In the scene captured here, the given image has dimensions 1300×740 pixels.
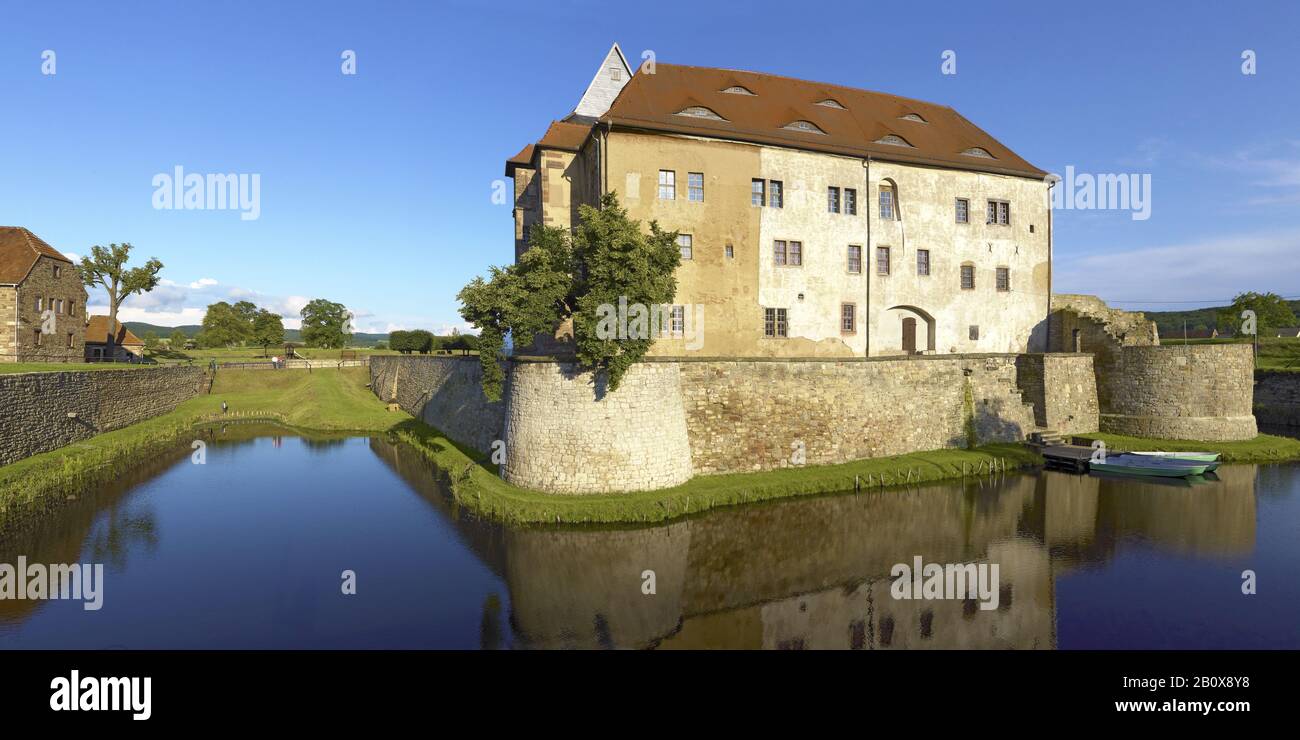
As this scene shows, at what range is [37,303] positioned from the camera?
39562 mm

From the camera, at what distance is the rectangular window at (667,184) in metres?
27.5

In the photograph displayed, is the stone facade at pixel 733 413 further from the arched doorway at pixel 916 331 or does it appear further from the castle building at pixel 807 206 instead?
the castle building at pixel 807 206

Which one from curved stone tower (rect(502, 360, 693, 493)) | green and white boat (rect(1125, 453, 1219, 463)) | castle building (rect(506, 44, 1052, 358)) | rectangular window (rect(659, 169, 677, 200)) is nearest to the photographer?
curved stone tower (rect(502, 360, 693, 493))

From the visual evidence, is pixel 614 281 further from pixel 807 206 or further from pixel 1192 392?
pixel 1192 392

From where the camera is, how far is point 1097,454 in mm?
28656

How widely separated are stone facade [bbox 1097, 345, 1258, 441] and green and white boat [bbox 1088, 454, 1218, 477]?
4.84 metres

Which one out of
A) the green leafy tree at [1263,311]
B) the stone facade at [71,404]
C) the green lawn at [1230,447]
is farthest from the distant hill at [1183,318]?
the stone facade at [71,404]

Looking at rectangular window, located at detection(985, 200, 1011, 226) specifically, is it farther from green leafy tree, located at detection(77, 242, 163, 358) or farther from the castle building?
green leafy tree, located at detection(77, 242, 163, 358)

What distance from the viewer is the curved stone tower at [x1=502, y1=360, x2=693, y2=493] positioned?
2178 centimetres

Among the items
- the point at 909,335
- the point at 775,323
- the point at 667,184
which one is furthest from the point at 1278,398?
the point at 667,184

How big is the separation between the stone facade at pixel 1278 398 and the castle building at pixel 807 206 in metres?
30.6

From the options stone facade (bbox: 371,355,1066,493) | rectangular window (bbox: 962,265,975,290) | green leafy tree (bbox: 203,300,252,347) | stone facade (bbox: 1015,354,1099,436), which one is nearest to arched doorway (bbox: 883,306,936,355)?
stone facade (bbox: 371,355,1066,493)
